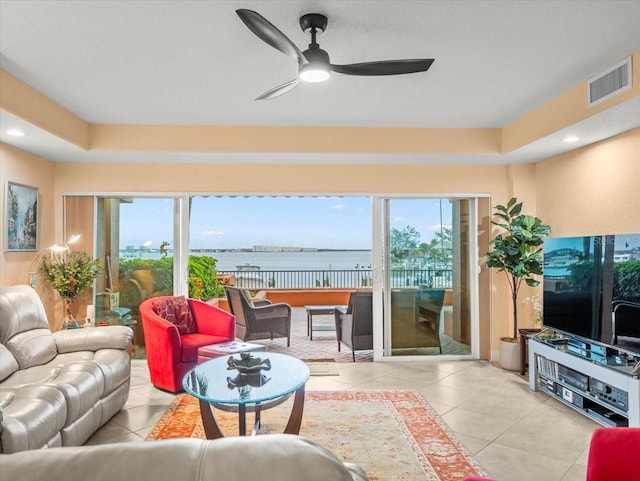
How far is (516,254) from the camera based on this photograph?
190 inches

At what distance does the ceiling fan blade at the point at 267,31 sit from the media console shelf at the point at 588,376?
313 centimetres

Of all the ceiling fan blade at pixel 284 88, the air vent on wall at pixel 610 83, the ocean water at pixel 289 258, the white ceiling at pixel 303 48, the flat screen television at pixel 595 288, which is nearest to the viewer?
the white ceiling at pixel 303 48

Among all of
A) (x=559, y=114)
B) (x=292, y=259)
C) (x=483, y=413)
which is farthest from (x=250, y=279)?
(x=559, y=114)

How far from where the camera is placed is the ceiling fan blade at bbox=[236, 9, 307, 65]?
212 centimetres

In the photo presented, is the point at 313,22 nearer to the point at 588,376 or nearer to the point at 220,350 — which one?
the point at 220,350

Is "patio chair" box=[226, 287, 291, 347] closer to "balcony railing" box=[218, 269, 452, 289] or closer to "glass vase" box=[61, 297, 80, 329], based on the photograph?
"glass vase" box=[61, 297, 80, 329]

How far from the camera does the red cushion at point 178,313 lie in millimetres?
4664

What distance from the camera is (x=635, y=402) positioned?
9.89ft

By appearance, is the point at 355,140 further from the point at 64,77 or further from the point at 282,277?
the point at 282,277

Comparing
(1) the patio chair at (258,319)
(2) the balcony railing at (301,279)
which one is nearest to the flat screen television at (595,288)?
(1) the patio chair at (258,319)

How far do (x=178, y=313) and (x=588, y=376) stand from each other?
390cm

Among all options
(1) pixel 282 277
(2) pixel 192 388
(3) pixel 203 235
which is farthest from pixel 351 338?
(3) pixel 203 235

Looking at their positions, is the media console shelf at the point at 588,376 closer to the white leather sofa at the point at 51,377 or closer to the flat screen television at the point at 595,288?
the flat screen television at the point at 595,288

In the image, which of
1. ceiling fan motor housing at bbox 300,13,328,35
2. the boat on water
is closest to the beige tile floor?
ceiling fan motor housing at bbox 300,13,328,35
